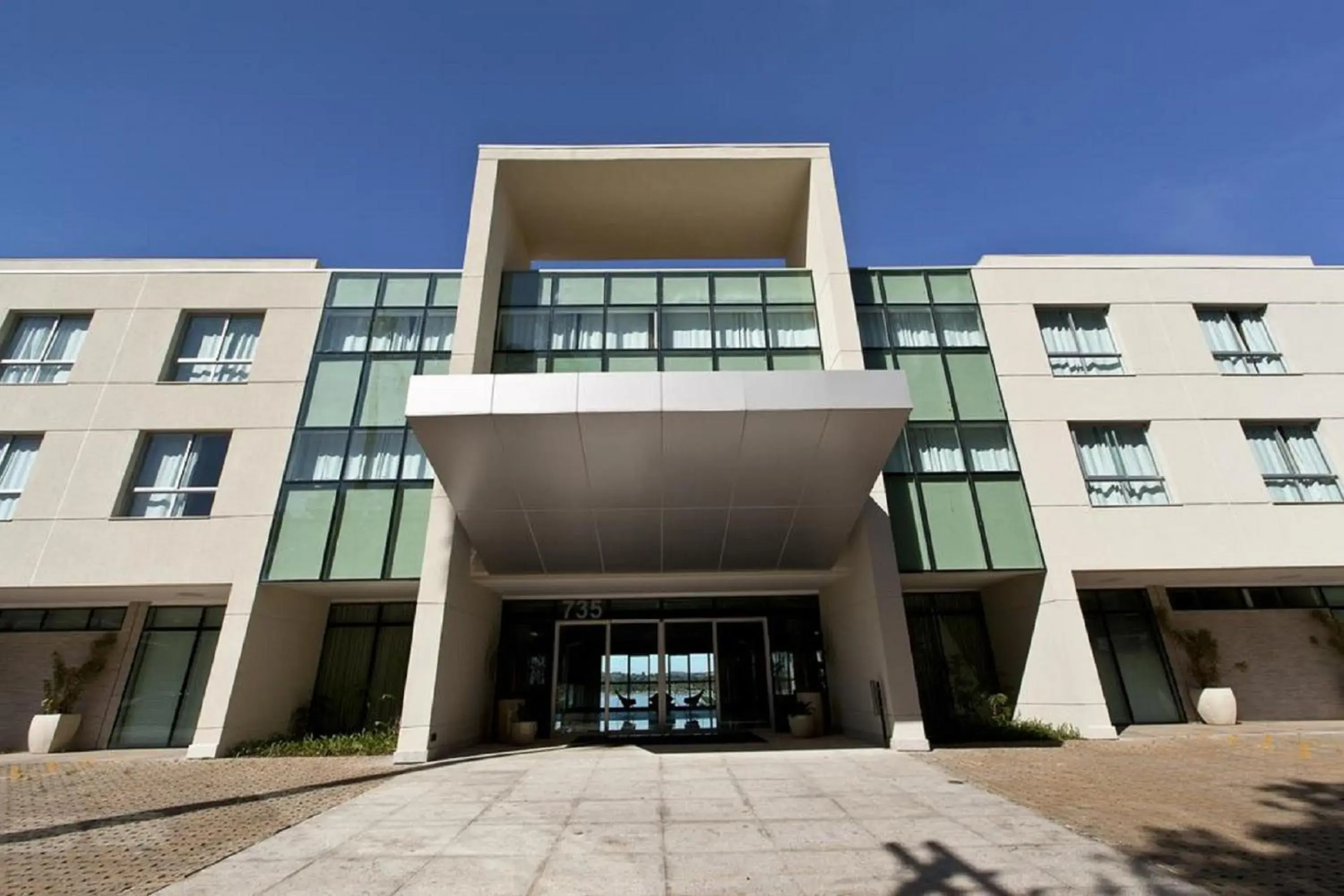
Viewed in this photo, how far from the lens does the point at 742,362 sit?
1413cm

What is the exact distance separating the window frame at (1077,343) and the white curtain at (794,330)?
5.73 metres

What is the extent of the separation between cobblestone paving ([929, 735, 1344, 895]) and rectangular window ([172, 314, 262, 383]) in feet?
56.7

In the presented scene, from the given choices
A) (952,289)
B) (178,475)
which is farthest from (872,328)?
(178,475)

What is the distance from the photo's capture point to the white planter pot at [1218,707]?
1297 centimetres

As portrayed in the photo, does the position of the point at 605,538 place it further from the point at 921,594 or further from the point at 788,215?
the point at 788,215

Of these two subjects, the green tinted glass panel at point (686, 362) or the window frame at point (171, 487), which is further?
the green tinted glass panel at point (686, 362)

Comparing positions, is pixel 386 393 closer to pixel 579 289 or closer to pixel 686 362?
pixel 579 289

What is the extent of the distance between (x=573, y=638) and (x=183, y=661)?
29.6ft

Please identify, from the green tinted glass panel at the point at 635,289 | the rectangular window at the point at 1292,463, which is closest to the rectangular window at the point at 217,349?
A: the green tinted glass panel at the point at 635,289

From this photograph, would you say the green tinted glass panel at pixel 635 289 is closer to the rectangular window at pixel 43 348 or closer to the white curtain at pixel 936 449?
the white curtain at pixel 936 449

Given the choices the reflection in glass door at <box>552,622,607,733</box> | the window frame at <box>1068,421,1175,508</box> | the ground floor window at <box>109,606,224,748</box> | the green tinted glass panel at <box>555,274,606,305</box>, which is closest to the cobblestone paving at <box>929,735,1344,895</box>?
the window frame at <box>1068,421,1175,508</box>

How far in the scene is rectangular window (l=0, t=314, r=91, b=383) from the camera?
14219mm

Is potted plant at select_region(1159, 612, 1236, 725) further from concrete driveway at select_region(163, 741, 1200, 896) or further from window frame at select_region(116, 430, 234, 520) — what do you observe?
window frame at select_region(116, 430, 234, 520)

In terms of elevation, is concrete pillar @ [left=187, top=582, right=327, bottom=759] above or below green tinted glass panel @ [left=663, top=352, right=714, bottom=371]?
below
